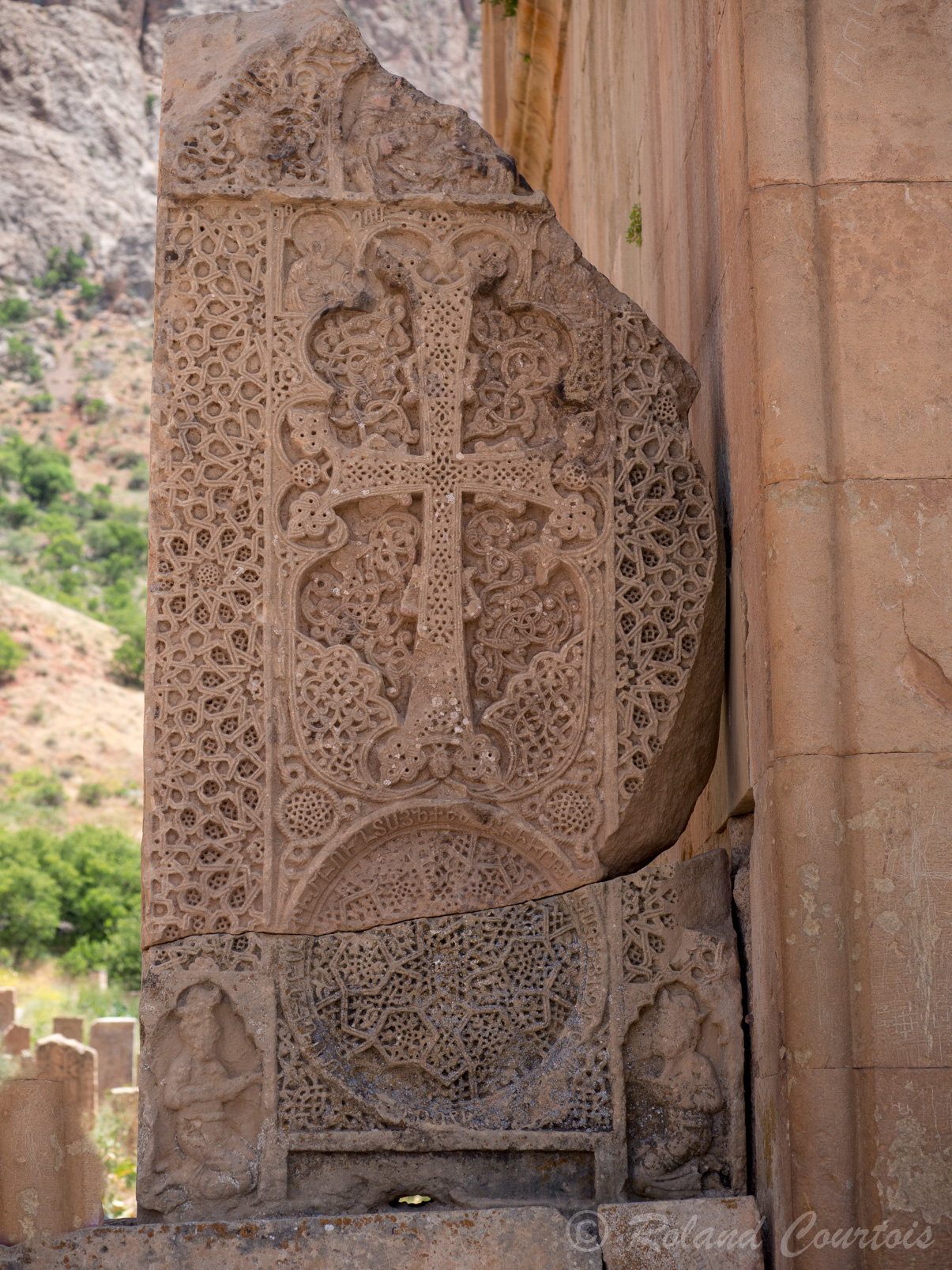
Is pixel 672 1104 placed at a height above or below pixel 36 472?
below

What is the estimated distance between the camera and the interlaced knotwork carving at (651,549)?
383cm

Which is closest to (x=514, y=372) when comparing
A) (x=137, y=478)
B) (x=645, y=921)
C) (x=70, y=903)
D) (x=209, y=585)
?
(x=209, y=585)

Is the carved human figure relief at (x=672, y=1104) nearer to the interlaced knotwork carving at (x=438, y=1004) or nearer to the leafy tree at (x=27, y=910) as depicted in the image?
the interlaced knotwork carving at (x=438, y=1004)

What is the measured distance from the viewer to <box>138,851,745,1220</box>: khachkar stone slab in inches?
138

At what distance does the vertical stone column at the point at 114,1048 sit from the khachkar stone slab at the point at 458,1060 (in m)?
15.3

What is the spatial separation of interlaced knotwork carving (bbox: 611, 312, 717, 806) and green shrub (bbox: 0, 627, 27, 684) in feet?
143

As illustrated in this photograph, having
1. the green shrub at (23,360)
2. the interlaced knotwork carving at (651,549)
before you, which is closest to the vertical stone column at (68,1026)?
the interlaced knotwork carving at (651,549)

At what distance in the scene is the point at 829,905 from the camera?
3225mm

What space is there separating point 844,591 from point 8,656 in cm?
4489

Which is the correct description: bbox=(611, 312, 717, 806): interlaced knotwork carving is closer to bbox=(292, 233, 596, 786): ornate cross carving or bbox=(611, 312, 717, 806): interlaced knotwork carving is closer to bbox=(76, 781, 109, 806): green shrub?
bbox=(292, 233, 596, 786): ornate cross carving

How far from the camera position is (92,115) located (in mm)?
74188

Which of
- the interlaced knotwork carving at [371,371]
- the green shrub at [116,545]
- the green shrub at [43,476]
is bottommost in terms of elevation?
the interlaced knotwork carving at [371,371]

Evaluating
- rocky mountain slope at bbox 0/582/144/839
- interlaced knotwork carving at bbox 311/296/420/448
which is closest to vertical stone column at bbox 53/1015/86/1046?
interlaced knotwork carving at bbox 311/296/420/448

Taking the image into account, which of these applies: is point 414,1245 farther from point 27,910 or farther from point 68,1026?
→ point 27,910
